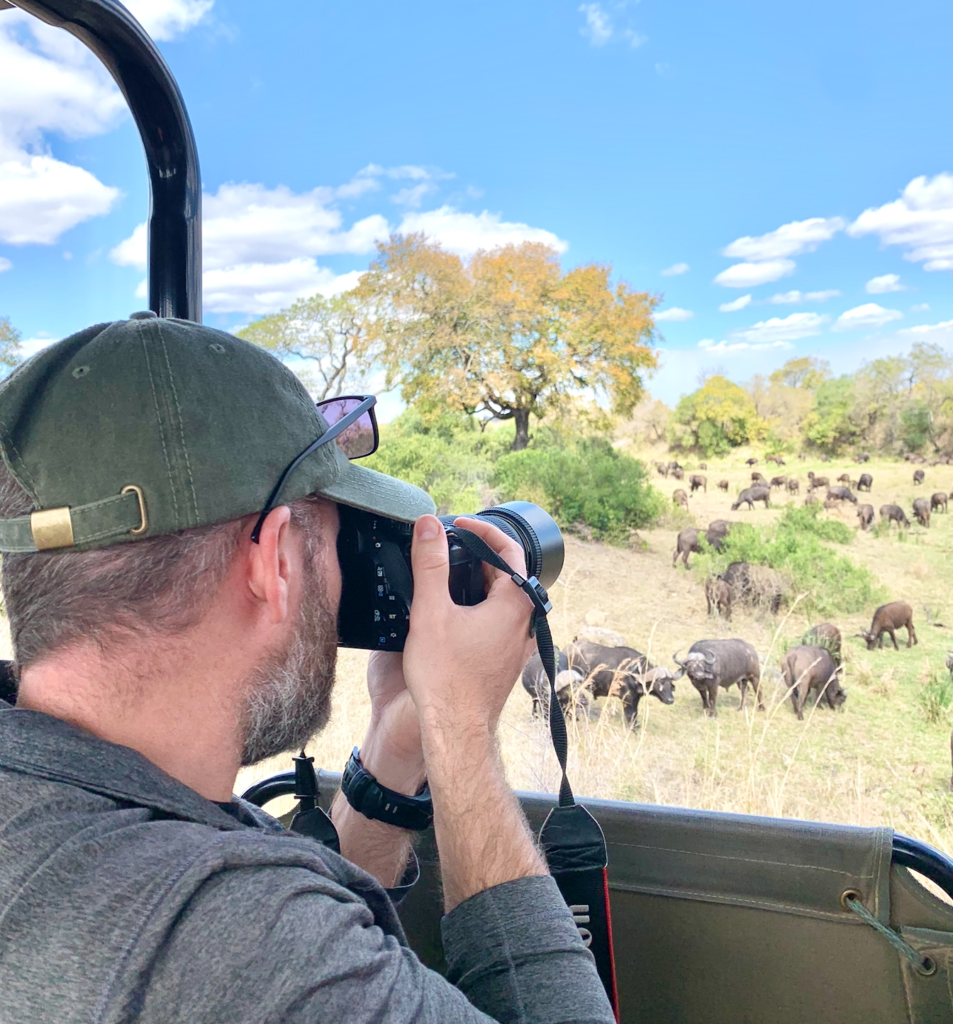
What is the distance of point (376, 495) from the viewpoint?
76 cm

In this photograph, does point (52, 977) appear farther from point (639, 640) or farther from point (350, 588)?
point (639, 640)

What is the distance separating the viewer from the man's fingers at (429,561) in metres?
0.77

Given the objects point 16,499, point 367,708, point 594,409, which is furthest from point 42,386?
point 594,409

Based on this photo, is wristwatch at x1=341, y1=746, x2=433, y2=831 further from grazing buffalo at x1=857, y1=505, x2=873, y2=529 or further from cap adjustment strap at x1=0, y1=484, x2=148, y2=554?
grazing buffalo at x1=857, y1=505, x2=873, y2=529

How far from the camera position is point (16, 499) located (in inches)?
24.4

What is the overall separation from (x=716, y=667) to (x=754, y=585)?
108 inches

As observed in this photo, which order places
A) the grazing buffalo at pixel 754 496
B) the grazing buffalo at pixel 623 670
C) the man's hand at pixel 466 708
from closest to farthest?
the man's hand at pixel 466 708 < the grazing buffalo at pixel 623 670 < the grazing buffalo at pixel 754 496

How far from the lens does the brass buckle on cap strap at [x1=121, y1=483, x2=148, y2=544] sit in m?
0.59

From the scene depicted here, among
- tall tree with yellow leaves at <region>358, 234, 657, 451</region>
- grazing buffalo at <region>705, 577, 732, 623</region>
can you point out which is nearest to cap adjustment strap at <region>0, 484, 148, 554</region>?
grazing buffalo at <region>705, 577, 732, 623</region>

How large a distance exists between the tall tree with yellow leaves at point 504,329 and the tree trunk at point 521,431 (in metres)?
0.01

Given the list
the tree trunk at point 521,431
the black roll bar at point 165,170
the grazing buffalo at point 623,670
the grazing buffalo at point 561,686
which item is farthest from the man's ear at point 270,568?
the tree trunk at point 521,431

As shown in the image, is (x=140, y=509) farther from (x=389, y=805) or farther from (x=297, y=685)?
(x=389, y=805)

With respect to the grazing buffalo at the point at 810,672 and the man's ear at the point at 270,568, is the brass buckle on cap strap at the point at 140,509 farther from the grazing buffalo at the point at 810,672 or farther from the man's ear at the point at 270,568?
the grazing buffalo at the point at 810,672

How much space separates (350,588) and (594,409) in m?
9.98
